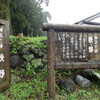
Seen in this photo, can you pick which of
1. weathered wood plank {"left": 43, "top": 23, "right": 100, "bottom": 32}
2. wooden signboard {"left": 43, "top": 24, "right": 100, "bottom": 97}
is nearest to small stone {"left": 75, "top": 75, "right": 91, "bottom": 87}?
wooden signboard {"left": 43, "top": 24, "right": 100, "bottom": 97}

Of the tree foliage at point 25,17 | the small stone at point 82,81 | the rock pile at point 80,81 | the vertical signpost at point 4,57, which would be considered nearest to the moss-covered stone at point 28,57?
the vertical signpost at point 4,57

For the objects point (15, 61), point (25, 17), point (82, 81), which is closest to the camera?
point (82, 81)

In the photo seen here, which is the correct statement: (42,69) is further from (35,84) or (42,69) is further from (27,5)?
(27,5)

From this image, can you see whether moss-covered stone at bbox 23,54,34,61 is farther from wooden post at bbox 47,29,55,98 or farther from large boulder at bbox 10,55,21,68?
wooden post at bbox 47,29,55,98

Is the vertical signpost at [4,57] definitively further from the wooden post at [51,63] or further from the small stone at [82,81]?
the small stone at [82,81]

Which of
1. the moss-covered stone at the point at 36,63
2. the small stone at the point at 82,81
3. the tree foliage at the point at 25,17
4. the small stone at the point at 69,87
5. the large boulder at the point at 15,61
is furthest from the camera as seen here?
the tree foliage at the point at 25,17

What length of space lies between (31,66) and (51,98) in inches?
52.6

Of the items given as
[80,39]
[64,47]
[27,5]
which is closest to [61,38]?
[64,47]

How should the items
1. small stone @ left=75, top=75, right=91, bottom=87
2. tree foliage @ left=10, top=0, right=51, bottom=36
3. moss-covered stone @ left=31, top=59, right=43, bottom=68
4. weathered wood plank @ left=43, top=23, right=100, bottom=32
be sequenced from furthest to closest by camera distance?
1. tree foliage @ left=10, top=0, right=51, bottom=36
2. moss-covered stone @ left=31, top=59, right=43, bottom=68
3. small stone @ left=75, top=75, right=91, bottom=87
4. weathered wood plank @ left=43, top=23, right=100, bottom=32

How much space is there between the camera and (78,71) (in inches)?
163

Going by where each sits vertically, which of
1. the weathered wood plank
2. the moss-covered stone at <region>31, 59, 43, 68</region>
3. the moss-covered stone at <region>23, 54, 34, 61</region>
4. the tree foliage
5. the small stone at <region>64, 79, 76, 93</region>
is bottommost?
the small stone at <region>64, 79, 76, 93</region>

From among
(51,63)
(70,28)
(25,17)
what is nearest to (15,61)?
(51,63)

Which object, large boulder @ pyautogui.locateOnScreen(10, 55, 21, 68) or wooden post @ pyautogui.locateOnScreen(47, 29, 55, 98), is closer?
wooden post @ pyautogui.locateOnScreen(47, 29, 55, 98)

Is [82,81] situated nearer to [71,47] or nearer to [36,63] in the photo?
[71,47]
